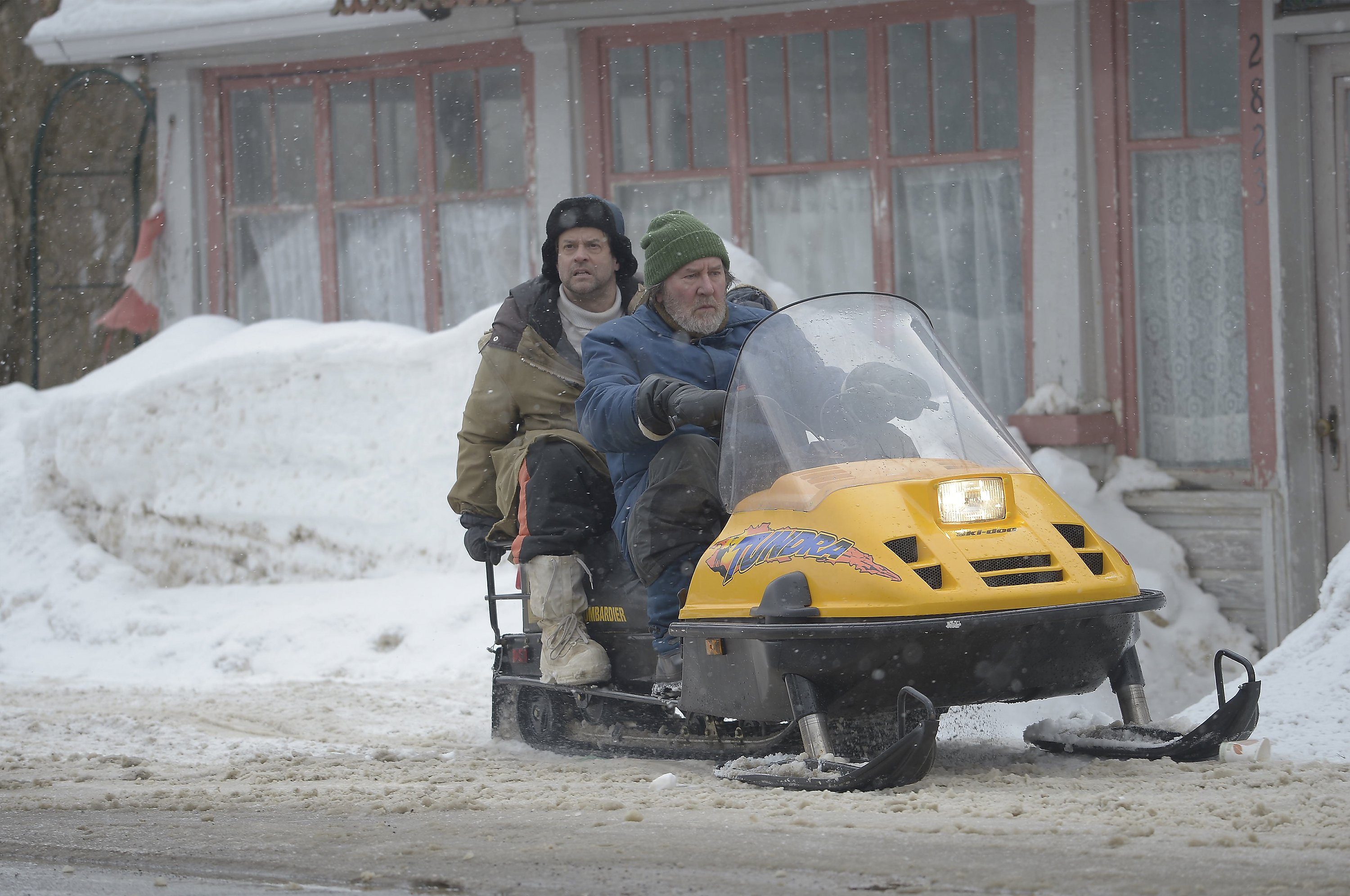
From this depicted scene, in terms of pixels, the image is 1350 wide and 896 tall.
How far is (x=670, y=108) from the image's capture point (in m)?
9.86

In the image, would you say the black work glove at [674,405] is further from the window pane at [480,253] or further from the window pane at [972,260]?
the window pane at [480,253]

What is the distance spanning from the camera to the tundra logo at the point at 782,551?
384 cm

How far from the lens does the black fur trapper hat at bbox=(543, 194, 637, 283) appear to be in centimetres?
545

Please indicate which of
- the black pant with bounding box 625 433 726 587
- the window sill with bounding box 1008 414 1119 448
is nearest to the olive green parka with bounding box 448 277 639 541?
the black pant with bounding box 625 433 726 587

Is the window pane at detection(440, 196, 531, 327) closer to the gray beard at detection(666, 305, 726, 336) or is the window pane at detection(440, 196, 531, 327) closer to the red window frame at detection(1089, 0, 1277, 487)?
the red window frame at detection(1089, 0, 1277, 487)

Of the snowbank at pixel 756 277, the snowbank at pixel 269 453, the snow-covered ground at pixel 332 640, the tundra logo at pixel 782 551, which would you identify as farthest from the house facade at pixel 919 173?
the tundra logo at pixel 782 551

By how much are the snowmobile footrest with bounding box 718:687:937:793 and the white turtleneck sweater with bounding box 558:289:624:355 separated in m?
2.07

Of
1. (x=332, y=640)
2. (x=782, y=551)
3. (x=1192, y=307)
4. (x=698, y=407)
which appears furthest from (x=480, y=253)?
(x=782, y=551)

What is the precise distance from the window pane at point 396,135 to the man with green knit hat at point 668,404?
6.14 m

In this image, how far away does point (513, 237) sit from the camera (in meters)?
10.5

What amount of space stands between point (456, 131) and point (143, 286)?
112 inches

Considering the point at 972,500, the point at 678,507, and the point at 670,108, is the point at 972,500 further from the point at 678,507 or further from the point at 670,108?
the point at 670,108

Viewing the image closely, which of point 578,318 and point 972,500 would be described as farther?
point 578,318

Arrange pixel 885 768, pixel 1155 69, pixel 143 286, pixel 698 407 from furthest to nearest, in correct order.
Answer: pixel 143 286, pixel 1155 69, pixel 698 407, pixel 885 768
